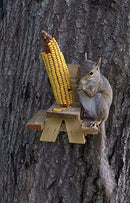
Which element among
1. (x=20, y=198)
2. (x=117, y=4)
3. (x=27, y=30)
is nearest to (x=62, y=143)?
(x=20, y=198)

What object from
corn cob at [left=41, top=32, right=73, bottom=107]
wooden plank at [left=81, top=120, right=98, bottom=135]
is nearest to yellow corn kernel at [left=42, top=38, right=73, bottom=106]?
corn cob at [left=41, top=32, right=73, bottom=107]

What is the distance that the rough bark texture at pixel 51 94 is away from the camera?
1.47m

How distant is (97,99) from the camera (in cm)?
131

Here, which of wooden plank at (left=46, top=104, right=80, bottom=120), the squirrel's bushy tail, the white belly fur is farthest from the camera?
the squirrel's bushy tail

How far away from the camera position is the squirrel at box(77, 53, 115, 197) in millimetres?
1226

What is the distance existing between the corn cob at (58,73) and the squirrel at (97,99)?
0.19 ft

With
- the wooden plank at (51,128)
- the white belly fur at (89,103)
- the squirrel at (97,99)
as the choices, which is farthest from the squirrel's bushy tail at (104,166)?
the wooden plank at (51,128)

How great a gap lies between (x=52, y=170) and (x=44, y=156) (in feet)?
0.27

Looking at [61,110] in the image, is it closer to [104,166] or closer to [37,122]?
[37,122]

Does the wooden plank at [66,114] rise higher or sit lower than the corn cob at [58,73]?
lower

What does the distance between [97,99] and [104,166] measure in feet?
1.20

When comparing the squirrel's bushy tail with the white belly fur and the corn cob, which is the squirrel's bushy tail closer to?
the white belly fur

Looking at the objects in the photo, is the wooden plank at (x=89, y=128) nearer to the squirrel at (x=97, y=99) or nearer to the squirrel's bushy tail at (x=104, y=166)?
the squirrel at (x=97, y=99)

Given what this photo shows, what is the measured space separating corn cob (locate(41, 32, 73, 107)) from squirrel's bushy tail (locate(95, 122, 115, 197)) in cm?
24
